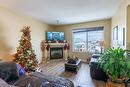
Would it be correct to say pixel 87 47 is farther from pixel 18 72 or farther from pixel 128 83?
pixel 18 72

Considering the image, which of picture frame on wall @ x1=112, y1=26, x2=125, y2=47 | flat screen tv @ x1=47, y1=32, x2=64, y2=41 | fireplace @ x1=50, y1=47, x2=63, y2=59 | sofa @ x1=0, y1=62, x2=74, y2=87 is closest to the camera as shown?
sofa @ x1=0, y1=62, x2=74, y2=87

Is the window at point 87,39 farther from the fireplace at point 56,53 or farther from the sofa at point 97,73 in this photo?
the sofa at point 97,73

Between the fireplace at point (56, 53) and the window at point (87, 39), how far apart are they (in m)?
0.89

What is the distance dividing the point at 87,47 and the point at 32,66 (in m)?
3.57

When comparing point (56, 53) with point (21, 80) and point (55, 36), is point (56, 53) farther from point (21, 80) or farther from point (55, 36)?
point (21, 80)

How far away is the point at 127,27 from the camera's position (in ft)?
11.6

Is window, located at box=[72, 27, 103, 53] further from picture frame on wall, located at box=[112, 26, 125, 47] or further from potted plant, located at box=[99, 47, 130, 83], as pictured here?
potted plant, located at box=[99, 47, 130, 83]

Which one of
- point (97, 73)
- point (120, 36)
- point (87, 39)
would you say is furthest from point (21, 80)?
point (87, 39)

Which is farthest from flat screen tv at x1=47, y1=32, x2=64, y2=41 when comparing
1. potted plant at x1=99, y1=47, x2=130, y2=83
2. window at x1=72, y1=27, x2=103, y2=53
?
potted plant at x1=99, y1=47, x2=130, y2=83

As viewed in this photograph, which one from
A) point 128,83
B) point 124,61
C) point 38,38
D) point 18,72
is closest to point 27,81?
point 18,72

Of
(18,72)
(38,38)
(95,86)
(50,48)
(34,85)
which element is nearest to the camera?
(34,85)

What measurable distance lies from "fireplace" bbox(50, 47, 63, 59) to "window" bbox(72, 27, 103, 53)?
89 centimetres

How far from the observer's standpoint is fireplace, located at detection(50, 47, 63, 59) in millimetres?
7636

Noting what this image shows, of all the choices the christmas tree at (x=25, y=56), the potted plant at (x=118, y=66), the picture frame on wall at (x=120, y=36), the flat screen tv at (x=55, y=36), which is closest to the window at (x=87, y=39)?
the flat screen tv at (x=55, y=36)
